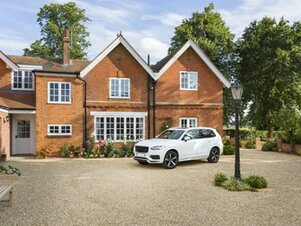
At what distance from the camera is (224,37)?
123 ft

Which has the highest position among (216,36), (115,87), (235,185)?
(216,36)

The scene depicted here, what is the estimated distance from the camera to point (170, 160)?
15.6 m

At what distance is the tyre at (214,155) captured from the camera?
17.7m

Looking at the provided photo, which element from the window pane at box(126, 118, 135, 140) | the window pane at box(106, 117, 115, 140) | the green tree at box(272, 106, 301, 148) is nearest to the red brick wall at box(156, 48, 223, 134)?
the window pane at box(126, 118, 135, 140)

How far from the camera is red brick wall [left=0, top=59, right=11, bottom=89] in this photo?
22.2 metres

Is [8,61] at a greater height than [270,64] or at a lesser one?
lesser

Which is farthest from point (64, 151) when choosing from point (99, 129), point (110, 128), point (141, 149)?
point (141, 149)

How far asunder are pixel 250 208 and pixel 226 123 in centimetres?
3215

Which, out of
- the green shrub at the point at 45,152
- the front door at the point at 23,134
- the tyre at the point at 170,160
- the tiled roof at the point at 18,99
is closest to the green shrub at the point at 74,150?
the green shrub at the point at 45,152

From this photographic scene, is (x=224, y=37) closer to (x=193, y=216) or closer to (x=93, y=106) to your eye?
(x=93, y=106)

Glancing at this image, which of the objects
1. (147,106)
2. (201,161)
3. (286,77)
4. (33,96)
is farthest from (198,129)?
(286,77)

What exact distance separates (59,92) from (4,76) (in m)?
4.06

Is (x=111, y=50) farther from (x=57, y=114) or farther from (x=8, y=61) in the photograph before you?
→ (x=8, y=61)

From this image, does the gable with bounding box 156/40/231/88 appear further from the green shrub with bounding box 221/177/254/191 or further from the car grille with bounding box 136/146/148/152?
the green shrub with bounding box 221/177/254/191
